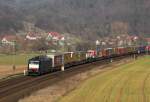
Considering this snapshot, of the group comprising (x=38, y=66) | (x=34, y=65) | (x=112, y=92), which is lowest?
(x=112, y=92)

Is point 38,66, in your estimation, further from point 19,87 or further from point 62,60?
point 19,87

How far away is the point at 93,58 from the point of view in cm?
9762

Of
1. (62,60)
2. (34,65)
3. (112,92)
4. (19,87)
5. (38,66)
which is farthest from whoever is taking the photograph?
(62,60)

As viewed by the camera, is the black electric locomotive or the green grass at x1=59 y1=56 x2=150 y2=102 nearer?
the green grass at x1=59 y1=56 x2=150 y2=102

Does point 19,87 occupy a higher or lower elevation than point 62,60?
lower

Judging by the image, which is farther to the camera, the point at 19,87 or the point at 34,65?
the point at 34,65

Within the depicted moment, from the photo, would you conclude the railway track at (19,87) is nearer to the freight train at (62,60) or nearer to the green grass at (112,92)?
the freight train at (62,60)

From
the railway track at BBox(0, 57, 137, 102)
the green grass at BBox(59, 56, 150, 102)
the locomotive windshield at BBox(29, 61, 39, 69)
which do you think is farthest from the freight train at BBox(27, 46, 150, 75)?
the green grass at BBox(59, 56, 150, 102)

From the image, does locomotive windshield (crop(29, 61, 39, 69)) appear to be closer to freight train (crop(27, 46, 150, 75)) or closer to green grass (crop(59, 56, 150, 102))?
freight train (crop(27, 46, 150, 75))

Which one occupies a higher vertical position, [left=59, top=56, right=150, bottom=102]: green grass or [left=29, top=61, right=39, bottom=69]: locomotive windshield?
[left=29, top=61, right=39, bottom=69]: locomotive windshield

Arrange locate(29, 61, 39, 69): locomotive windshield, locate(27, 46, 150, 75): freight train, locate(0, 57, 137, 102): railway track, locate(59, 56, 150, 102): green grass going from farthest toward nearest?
locate(27, 46, 150, 75): freight train, locate(29, 61, 39, 69): locomotive windshield, locate(0, 57, 137, 102): railway track, locate(59, 56, 150, 102): green grass

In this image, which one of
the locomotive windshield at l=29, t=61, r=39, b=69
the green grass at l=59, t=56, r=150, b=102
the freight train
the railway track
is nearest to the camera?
the green grass at l=59, t=56, r=150, b=102

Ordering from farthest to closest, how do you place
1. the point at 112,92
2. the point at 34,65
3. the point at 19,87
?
the point at 34,65
the point at 19,87
the point at 112,92

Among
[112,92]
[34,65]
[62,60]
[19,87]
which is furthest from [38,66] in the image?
[112,92]
